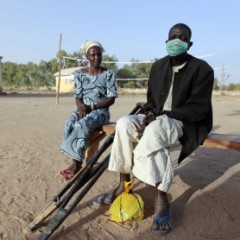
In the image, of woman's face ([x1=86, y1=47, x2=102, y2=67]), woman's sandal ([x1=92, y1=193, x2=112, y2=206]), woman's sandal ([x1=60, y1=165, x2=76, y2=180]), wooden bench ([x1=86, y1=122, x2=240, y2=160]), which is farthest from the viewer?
woman's face ([x1=86, y1=47, x2=102, y2=67])

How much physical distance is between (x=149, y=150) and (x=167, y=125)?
28 centimetres

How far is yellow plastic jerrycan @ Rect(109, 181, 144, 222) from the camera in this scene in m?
2.95

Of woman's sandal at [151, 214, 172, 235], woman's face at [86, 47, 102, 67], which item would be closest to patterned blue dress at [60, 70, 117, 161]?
woman's face at [86, 47, 102, 67]

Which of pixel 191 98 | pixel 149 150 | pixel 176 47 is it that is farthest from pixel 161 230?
pixel 176 47

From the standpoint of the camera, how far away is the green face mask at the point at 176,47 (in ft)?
10.1

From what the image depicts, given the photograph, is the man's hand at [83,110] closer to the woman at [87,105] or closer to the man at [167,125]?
the woman at [87,105]

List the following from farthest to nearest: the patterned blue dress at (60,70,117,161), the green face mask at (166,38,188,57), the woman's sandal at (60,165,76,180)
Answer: the woman's sandal at (60,165,76,180)
the patterned blue dress at (60,70,117,161)
the green face mask at (166,38,188,57)

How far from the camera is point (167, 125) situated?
2818 mm

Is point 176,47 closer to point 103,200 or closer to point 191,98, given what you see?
point 191,98

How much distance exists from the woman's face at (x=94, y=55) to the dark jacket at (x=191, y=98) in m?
1.19

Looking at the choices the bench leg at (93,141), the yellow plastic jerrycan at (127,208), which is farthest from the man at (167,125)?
the bench leg at (93,141)

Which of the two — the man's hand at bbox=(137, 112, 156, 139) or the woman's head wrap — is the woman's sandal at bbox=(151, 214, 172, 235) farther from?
the woman's head wrap

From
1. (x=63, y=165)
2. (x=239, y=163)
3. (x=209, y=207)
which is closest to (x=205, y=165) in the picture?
(x=239, y=163)

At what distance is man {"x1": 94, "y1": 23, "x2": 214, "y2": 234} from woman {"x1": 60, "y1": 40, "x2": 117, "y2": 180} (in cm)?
84
